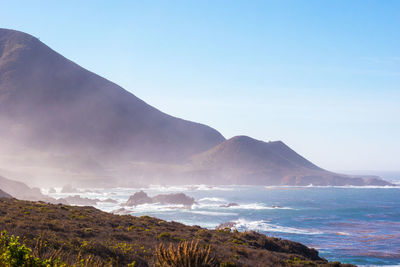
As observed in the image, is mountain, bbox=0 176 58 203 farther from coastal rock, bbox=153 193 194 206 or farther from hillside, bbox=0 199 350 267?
hillside, bbox=0 199 350 267

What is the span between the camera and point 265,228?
64938 millimetres

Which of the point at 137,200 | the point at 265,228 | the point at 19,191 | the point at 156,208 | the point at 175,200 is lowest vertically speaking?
the point at 156,208

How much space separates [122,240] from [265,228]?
46.1 m

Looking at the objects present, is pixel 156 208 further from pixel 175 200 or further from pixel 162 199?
pixel 162 199

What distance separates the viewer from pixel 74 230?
22.8 m

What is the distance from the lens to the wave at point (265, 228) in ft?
202

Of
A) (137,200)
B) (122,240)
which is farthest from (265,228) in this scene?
(137,200)

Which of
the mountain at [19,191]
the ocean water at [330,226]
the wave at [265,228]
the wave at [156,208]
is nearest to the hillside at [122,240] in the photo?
the ocean water at [330,226]

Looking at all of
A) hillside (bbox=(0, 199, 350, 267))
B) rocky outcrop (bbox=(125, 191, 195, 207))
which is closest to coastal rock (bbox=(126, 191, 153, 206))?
rocky outcrop (bbox=(125, 191, 195, 207))

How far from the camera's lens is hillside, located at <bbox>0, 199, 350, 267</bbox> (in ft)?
57.2

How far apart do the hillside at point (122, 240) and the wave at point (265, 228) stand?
32.3 m

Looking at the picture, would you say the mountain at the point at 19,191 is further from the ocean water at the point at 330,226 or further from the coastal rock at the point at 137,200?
the coastal rock at the point at 137,200

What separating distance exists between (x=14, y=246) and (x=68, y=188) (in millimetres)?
130256

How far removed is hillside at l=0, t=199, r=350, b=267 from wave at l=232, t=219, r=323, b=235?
3232 centimetres
